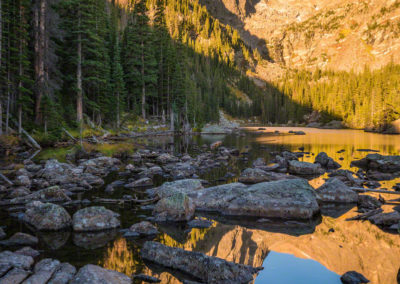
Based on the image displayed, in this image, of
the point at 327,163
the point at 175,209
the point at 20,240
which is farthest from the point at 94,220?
the point at 327,163

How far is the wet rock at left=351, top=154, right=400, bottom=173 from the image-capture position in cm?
1892

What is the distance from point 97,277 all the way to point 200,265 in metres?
2.04

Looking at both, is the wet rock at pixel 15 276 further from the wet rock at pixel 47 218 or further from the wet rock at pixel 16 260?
the wet rock at pixel 47 218

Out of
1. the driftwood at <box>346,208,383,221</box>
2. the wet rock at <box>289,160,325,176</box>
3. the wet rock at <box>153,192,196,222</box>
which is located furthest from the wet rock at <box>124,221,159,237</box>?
the wet rock at <box>289,160,325,176</box>

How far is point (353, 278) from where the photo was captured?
555 cm

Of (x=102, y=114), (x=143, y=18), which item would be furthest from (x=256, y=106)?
(x=102, y=114)

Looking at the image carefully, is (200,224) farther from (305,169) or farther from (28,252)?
(305,169)

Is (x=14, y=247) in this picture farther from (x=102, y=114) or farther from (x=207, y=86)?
(x=207, y=86)

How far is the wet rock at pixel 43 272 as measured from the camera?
4773mm

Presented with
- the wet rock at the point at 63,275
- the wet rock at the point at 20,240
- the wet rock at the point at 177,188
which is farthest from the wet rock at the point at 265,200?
the wet rock at the point at 63,275

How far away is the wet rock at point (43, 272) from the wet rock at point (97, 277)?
594 millimetres

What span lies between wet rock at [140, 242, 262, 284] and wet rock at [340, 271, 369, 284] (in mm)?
1769

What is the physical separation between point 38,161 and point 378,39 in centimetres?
24289

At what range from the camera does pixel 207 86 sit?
12150 cm
